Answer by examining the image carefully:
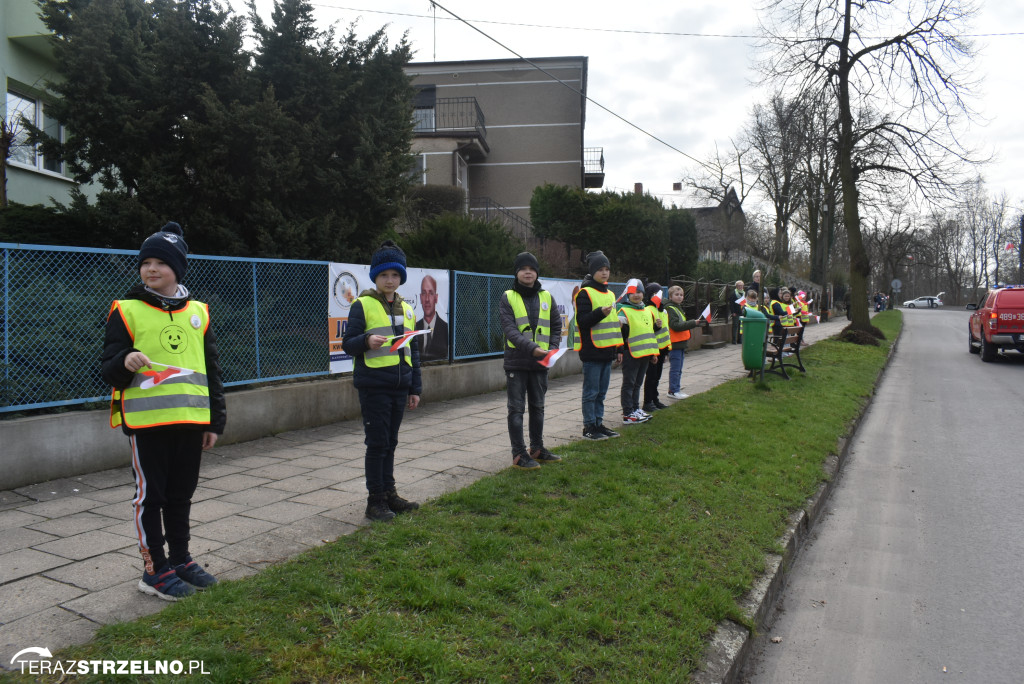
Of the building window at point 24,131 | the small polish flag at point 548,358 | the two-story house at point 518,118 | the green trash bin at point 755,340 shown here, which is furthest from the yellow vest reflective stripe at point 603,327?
the two-story house at point 518,118

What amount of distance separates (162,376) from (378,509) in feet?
5.60

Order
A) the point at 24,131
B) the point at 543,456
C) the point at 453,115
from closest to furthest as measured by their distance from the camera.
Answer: the point at 543,456 → the point at 24,131 → the point at 453,115

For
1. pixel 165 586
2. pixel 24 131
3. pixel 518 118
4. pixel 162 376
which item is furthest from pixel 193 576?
pixel 518 118

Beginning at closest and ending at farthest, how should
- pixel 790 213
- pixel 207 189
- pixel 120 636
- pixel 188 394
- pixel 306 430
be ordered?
pixel 120 636
pixel 188 394
pixel 306 430
pixel 207 189
pixel 790 213

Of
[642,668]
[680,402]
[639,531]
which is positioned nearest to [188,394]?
[642,668]

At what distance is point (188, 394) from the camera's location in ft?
11.3

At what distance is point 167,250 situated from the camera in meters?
3.44

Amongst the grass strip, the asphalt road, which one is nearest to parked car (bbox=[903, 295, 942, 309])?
the asphalt road

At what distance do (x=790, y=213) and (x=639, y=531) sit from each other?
47.6 m

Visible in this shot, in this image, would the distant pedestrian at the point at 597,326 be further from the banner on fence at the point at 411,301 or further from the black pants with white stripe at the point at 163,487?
the black pants with white stripe at the point at 163,487

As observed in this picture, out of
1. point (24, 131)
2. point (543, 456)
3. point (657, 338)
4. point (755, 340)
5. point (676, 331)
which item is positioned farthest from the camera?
point (24, 131)

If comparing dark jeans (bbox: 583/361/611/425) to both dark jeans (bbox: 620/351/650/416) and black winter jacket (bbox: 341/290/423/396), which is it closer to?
dark jeans (bbox: 620/351/650/416)

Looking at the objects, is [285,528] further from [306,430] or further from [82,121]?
[82,121]

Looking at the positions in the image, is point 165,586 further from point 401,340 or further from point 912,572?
point 912,572
